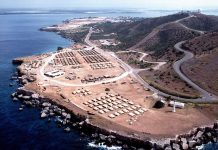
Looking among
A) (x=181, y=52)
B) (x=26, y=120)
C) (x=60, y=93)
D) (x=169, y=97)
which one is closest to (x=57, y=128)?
(x=26, y=120)

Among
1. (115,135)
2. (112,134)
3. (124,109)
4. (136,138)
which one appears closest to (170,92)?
(124,109)

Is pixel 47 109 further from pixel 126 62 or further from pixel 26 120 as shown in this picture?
pixel 126 62

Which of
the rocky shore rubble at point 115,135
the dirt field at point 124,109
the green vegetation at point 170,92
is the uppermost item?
the green vegetation at point 170,92

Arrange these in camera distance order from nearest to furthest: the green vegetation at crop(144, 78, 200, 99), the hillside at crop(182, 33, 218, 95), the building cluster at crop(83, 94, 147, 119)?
1. the building cluster at crop(83, 94, 147, 119)
2. the green vegetation at crop(144, 78, 200, 99)
3. the hillside at crop(182, 33, 218, 95)

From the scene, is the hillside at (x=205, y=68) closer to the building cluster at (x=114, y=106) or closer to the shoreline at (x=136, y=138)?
the shoreline at (x=136, y=138)

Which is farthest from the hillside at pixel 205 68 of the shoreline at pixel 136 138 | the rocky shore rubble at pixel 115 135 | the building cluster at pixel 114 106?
the building cluster at pixel 114 106

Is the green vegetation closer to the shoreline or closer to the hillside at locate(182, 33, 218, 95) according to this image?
the hillside at locate(182, 33, 218, 95)

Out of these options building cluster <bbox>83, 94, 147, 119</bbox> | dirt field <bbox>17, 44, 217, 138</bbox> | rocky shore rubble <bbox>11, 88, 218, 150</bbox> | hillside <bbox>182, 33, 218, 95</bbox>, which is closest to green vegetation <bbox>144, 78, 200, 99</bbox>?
dirt field <bbox>17, 44, 217, 138</bbox>
